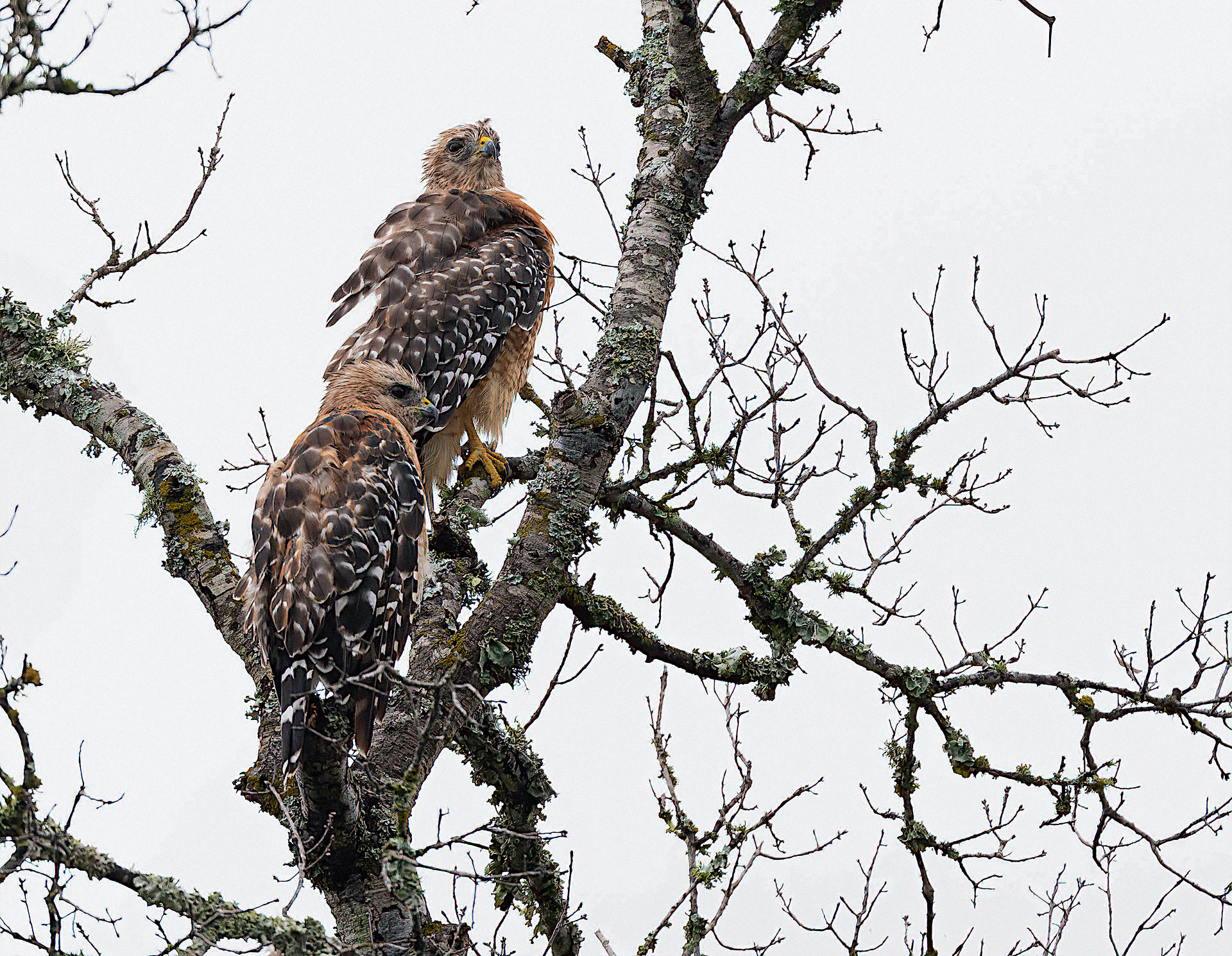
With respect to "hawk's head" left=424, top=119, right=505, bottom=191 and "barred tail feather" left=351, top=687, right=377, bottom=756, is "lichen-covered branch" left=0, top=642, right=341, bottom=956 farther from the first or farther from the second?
"hawk's head" left=424, top=119, right=505, bottom=191

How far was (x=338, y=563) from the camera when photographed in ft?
14.2

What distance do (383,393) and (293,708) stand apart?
2.09m

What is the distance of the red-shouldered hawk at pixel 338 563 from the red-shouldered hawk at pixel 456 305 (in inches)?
45.5

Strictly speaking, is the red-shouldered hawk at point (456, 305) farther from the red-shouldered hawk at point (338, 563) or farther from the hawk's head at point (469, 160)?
the red-shouldered hawk at point (338, 563)

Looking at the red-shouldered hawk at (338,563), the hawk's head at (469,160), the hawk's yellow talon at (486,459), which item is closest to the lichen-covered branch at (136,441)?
the red-shouldered hawk at (338,563)

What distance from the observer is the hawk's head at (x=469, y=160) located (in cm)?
800

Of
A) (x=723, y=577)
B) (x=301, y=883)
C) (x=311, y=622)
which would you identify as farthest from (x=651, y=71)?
(x=301, y=883)

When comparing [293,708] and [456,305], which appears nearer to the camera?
[293,708]

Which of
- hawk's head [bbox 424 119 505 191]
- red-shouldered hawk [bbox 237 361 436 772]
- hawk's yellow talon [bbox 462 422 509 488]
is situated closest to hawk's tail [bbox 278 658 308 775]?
red-shouldered hawk [bbox 237 361 436 772]

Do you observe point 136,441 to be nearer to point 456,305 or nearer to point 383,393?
point 383,393

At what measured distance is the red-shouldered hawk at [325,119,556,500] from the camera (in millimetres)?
6312

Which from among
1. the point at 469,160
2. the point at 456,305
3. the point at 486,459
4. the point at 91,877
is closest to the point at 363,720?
the point at 91,877

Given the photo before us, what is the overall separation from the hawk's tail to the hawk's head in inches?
182

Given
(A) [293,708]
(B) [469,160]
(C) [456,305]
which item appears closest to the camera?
(A) [293,708]
